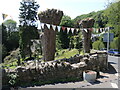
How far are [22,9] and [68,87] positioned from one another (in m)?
24.5

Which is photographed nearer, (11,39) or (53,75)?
(53,75)

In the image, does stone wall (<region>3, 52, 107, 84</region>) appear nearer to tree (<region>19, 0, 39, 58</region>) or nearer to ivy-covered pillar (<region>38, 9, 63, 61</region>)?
ivy-covered pillar (<region>38, 9, 63, 61</region>)

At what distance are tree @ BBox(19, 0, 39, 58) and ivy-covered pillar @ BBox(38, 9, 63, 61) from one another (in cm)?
1557

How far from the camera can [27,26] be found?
2795 cm

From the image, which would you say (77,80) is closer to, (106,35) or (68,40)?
(106,35)

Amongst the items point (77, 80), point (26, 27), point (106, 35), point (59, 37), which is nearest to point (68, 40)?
point (59, 37)

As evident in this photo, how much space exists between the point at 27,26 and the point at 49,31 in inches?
688

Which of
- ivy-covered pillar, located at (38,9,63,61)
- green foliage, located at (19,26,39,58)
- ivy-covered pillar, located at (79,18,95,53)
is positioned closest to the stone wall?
ivy-covered pillar, located at (38,9,63,61)

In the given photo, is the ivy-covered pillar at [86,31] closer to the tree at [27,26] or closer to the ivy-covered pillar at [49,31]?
the ivy-covered pillar at [49,31]

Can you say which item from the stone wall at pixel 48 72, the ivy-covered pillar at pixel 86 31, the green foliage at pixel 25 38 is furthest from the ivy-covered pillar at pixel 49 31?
the green foliage at pixel 25 38

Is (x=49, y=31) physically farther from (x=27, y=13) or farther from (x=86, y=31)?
(x=27, y=13)

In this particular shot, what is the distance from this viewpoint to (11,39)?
1512 inches

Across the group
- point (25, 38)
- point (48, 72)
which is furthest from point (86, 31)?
point (25, 38)

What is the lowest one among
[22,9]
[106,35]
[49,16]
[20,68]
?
[20,68]
